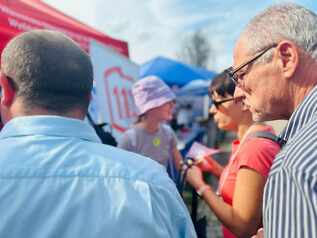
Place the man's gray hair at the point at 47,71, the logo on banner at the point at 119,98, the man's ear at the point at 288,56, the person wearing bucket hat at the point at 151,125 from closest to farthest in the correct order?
1. the man's gray hair at the point at 47,71
2. the man's ear at the point at 288,56
3. the person wearing bucket hat at the point at 151,125
4. the logo on banner at the point at 119,98

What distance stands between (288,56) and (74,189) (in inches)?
29.9

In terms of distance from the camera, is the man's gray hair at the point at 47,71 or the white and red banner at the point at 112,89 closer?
the man's gray hair at the point at 47,71

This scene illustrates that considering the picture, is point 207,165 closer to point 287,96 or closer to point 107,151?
point 287,96

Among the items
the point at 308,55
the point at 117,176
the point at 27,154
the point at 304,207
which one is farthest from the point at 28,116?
the point at 308,55

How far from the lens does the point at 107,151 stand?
92cm

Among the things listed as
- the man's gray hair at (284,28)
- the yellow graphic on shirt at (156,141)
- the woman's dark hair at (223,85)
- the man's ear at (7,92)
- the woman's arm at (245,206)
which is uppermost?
the man's gray hair at (284,28)

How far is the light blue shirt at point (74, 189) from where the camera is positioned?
2.60 feet

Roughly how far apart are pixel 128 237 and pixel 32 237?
227 mm

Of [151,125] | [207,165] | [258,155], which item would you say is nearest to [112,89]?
[151,125]

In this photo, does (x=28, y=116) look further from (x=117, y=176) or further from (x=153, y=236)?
(x=153, y=236)

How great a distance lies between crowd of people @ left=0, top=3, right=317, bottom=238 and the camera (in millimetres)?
765

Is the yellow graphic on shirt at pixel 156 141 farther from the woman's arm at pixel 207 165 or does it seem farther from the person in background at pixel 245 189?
the person in background at pixel 245 189

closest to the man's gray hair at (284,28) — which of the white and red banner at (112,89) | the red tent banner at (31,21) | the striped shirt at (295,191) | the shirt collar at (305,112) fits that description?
the shirt collar at (305,112)

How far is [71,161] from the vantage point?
85 cm
